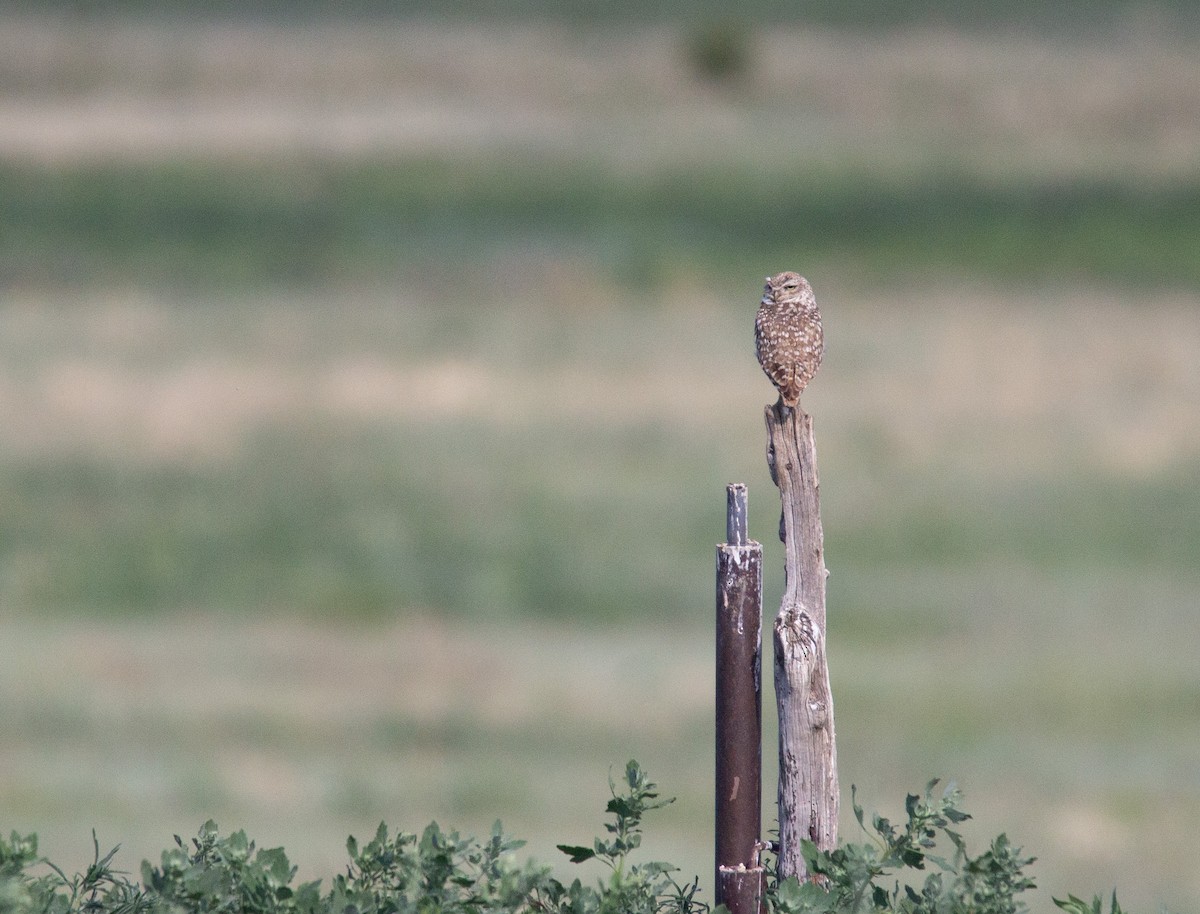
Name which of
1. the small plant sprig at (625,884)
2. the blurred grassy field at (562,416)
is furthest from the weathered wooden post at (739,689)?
the blurred grassy field at (562,416)

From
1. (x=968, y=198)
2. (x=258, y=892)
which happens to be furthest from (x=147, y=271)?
(x=258, y=892)

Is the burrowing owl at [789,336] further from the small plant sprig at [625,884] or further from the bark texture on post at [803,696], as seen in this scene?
the small plant sprig at [625,884]

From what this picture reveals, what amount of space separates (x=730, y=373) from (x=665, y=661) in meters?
5.92

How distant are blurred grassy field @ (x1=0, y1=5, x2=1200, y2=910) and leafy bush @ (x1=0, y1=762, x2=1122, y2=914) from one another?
6.31 m

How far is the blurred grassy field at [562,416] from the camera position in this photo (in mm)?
13219

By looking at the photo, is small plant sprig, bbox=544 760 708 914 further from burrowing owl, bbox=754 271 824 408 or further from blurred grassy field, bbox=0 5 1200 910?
blurred grassy field, bbox=0 5 1200 910

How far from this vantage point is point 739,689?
443cm

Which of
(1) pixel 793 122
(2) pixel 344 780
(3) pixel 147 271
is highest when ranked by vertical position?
(1) pixel 793 122

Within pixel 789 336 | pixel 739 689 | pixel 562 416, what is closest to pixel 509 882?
pixel 739 689

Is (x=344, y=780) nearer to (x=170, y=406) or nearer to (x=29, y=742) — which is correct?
(x=29, y=742)

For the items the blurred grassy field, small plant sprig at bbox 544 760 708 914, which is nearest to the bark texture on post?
small plant sprig at bbox 544 760 708 914

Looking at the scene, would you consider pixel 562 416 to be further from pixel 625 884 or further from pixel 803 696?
pixel 625 884

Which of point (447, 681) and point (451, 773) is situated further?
point (447, 681)

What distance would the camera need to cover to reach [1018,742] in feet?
44.0
